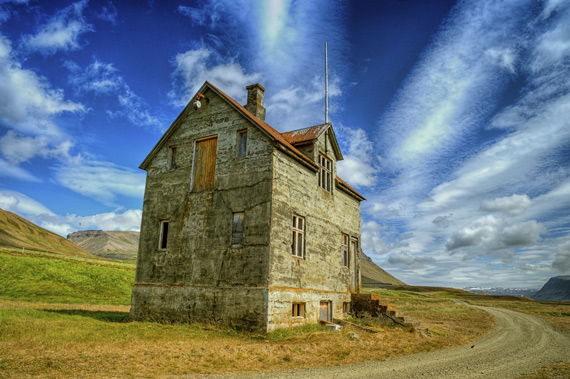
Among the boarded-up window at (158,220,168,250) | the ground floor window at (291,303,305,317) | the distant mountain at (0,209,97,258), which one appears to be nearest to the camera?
the ground floor window at (291,303,305,317)

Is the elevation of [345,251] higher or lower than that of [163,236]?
lower

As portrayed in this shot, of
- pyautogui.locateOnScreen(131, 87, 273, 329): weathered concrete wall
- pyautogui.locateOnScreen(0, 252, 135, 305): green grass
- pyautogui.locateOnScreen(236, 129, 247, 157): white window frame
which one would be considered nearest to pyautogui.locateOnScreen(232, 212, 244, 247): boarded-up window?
pyautogui.locateOnScreen(131, 87, 273, 329): weathered concrete wall

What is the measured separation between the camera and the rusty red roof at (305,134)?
18.8 m

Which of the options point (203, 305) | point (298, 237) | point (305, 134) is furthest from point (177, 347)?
point (305, 134)

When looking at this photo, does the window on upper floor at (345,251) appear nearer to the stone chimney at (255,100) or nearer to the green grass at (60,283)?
the stone chimney at (255,100)

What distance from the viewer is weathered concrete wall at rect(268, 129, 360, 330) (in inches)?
587

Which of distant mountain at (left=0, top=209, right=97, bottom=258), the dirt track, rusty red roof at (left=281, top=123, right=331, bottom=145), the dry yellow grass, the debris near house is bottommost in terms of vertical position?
the dirt track

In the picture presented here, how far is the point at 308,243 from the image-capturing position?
682 inches

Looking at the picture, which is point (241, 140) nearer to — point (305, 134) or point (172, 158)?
point (305, 134)

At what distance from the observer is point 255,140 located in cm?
1608

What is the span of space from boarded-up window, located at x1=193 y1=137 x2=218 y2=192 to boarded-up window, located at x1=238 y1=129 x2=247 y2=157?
1.32 m

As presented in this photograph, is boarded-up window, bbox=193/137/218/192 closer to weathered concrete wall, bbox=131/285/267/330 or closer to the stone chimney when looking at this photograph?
the stone chimney

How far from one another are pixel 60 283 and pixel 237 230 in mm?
27243

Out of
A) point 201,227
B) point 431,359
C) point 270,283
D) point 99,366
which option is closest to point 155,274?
point 201,227
